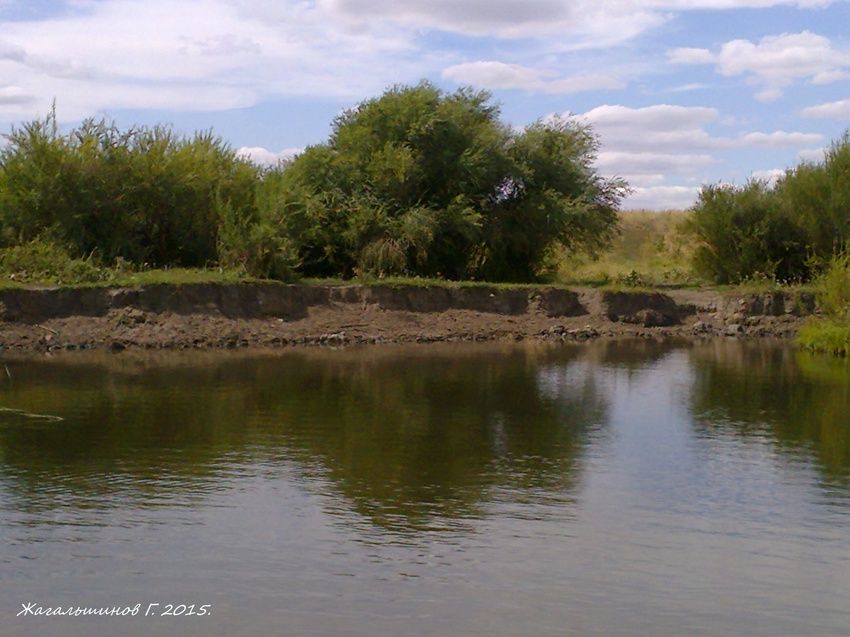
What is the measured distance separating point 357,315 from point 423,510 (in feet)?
65.1

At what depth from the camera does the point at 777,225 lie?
1455 inches

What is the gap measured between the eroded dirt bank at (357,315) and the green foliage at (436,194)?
2.25m

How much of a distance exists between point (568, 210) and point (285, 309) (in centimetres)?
1072

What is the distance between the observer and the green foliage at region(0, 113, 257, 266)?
99.7ft

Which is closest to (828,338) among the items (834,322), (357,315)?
(834,322)

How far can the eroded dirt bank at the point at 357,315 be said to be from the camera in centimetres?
2597

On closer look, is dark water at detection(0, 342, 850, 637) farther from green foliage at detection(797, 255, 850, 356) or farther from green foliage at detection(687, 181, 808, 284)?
green foliage at detection(687, 181, 808, 284)

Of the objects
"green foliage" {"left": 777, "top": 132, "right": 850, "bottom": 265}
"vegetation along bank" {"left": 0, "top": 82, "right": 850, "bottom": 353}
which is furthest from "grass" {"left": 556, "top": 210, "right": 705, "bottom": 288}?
"green foliage" {"left": 777, "top": 132, "right": 850, "bottom": 265}

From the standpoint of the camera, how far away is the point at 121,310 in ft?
87.8

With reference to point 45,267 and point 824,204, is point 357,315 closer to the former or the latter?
point 45,267

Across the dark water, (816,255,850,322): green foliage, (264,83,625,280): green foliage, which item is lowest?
the dark water

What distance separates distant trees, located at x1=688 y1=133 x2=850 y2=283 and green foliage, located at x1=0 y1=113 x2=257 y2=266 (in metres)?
16.2

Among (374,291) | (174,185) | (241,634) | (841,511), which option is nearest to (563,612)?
(241,634)

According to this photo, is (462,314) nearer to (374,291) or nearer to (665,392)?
(374,291)
